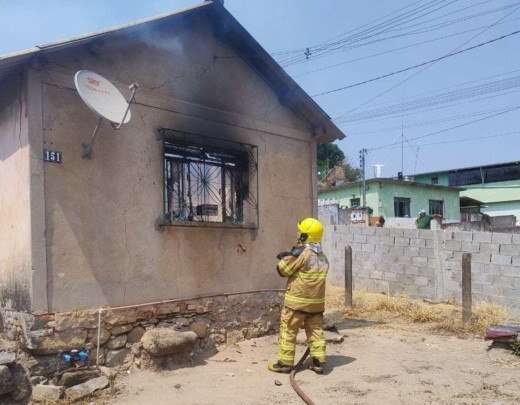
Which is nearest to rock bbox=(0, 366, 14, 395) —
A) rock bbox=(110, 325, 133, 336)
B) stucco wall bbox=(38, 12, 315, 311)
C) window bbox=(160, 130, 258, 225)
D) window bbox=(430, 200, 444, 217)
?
stucco wall bbox=(38, 12, 315, 311)

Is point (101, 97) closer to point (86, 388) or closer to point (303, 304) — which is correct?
point (86, 388)

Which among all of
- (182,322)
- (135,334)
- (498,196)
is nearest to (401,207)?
(498,196)

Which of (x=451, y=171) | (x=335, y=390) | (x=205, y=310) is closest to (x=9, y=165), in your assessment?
(x=205, y=310)

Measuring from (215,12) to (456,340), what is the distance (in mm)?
6035

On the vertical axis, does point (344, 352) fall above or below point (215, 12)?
below

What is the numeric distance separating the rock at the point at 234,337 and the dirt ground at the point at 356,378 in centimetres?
13

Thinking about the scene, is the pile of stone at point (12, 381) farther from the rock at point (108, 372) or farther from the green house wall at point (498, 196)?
the green house wall at point (498, 196)

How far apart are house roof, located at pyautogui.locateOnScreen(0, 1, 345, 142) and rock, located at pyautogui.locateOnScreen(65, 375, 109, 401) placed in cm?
338

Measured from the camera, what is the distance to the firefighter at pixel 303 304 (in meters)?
5.80

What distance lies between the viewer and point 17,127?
18.0 feet

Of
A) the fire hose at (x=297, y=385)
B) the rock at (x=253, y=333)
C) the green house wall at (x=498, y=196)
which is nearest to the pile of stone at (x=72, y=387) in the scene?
the fire hose at (x=297, y=385)

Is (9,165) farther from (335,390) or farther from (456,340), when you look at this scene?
(456,340)

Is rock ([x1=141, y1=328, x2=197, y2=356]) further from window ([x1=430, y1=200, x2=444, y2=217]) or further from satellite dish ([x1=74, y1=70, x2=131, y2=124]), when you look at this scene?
window ([x1=430, y1=200, x2=444, y2=217])

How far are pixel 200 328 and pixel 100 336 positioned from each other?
1.47m
